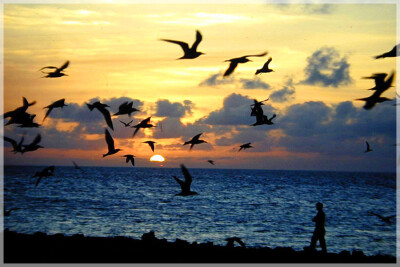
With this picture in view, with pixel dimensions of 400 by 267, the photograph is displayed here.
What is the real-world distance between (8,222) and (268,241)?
54.5ft

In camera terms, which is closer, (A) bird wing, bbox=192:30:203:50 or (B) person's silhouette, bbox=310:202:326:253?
(A) bird wing, bbox=192:30:203:50

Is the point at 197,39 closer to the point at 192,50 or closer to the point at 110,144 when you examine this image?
the point at 192,50

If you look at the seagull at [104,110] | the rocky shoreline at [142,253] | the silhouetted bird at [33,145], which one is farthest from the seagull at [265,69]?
the silhouetted bird at [33,145]

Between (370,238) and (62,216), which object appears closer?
(370,238)

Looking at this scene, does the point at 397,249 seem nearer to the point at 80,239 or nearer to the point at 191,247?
the point at 191,247

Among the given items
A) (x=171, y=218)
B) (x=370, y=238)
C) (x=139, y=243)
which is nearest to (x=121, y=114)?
(x=139, y=243)

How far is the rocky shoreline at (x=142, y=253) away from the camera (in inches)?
677

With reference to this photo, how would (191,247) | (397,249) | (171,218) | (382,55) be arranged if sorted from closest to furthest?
(382,55), (191,247), (397,249), (171,218)

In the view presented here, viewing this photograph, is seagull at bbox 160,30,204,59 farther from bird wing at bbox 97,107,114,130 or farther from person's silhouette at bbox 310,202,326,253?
person's silhouette at bbox 310,202,326,253

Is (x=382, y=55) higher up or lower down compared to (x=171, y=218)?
higher up

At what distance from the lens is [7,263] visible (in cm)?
1652

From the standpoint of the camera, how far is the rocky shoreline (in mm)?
17188

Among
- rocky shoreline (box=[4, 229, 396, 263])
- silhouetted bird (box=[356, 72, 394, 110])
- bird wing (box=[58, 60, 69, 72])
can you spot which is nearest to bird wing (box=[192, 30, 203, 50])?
bird wing (box=[58, 60, 69, 72])

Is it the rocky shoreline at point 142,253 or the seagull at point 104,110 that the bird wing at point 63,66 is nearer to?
the seagull at point 104,110
